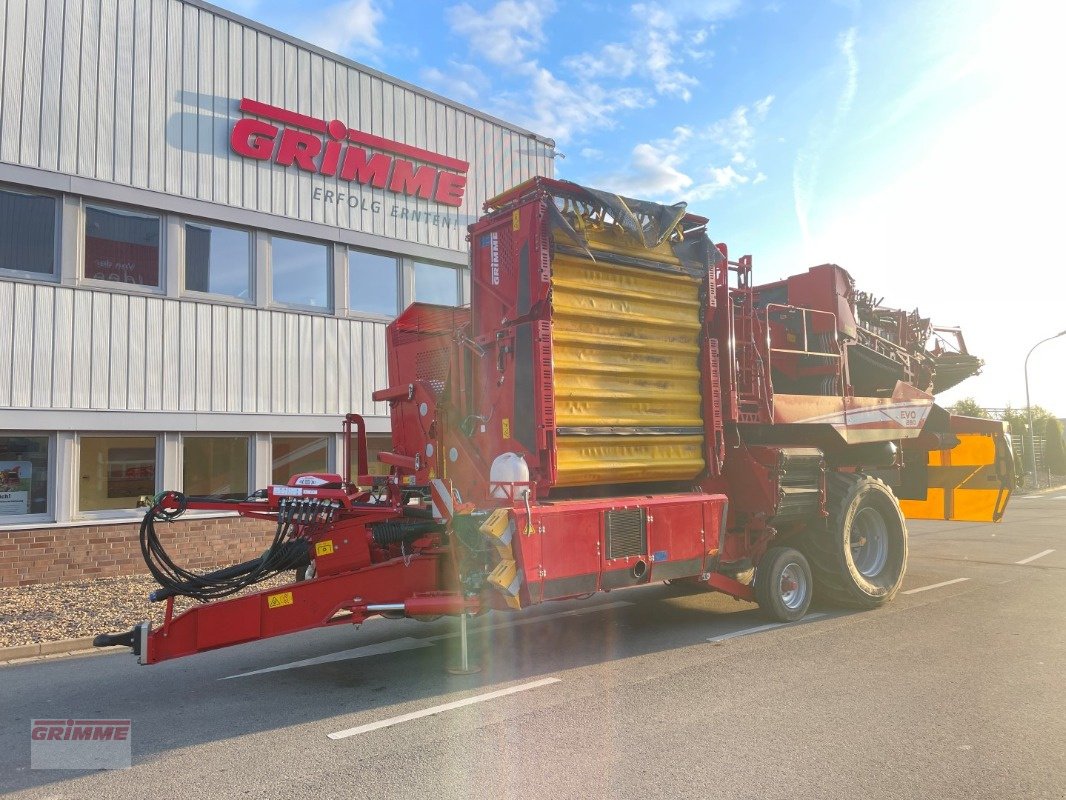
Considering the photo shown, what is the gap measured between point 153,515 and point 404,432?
7.49 ft

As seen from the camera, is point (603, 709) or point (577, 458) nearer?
point (603, 709)

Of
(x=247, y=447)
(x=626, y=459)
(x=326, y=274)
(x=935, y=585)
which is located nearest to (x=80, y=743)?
(x=626, y=459)

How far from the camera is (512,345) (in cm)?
605

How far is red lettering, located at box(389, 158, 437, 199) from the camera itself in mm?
13766

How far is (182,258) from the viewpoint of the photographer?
11305 millimetres

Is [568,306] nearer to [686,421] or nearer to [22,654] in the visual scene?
[686,421]

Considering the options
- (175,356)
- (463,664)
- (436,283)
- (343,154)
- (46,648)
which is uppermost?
(343,154)

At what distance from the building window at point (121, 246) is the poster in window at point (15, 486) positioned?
2.63 m

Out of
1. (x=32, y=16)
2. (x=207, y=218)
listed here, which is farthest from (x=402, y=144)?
(x=32, y=16)

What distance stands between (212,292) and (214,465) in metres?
2.56

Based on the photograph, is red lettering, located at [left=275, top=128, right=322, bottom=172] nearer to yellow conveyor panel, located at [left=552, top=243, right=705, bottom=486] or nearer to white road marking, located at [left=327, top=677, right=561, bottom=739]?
yellow conveyor panel, located at [left=552, top=243, right=705, bottom=486]

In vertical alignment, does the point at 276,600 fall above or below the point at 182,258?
below

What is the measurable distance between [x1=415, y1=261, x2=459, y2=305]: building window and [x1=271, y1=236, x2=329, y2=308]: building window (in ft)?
5.89

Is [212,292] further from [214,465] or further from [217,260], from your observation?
[214,465]
